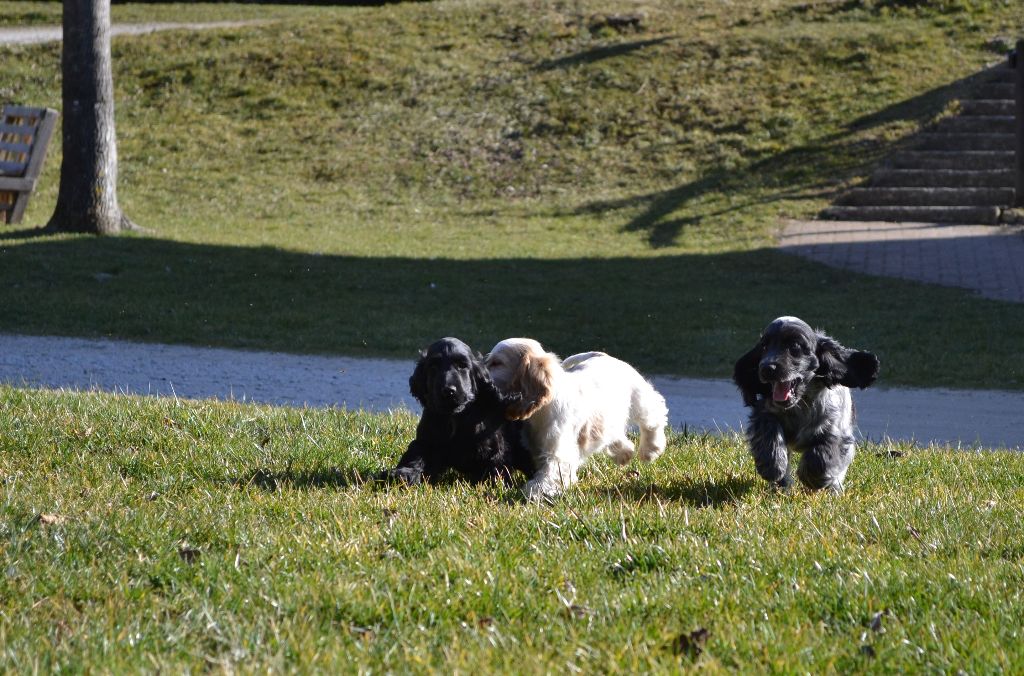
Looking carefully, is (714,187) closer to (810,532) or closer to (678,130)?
(678,130)

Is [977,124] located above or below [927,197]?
above

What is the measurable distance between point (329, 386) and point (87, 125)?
894cm

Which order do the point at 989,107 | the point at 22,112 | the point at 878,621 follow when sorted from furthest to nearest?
the point at 989,107 → the point at 22,112 → the point at 878,621

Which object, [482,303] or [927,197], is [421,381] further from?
[927,197]

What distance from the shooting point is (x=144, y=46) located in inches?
1193

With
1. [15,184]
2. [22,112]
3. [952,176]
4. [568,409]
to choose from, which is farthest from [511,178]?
[568,409]

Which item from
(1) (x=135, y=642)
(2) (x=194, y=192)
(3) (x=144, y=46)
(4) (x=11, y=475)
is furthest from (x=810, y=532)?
(3) (x=144, y=46)

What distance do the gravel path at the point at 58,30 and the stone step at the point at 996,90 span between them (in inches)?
734

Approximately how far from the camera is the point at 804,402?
5.86m

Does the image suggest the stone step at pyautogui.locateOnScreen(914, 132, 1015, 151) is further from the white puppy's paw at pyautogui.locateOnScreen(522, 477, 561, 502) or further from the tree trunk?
the white puppy's paw at pyautogui.locateOnScreen(522, 477, 561, 502)

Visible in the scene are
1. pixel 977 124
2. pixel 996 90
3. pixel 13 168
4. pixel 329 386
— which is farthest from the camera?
pixel 996 90

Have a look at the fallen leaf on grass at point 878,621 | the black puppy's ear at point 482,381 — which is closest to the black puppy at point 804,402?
the black puppy's ear at point 482,381

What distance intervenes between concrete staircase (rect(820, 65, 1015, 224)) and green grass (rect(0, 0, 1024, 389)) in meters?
0.64

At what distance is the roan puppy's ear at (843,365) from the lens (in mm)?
5758
